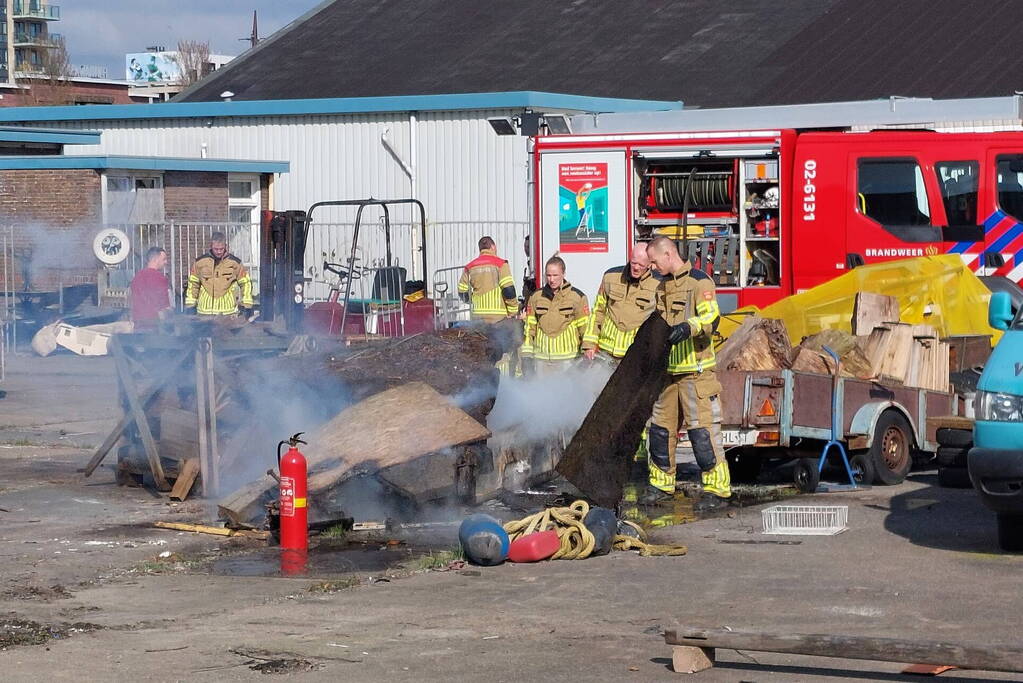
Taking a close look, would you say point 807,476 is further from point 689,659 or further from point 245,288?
point 245,288

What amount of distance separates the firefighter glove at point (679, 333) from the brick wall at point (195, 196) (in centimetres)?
1945

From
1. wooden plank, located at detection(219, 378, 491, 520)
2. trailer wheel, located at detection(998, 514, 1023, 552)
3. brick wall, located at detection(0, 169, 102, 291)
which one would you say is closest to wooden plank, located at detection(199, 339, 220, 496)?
wooden plank, located at detection(219, 378, 491, 520)

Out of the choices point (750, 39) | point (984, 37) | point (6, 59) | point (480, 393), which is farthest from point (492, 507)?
point (6, 59)

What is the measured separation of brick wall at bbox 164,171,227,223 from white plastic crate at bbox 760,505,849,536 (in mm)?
20554

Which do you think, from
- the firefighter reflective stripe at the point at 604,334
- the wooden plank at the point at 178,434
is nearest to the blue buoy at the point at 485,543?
the firefighter reflective stripe at the point at 604,334

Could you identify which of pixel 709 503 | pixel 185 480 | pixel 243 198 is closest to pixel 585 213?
pixel 709 503

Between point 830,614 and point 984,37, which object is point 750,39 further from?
point 830,614

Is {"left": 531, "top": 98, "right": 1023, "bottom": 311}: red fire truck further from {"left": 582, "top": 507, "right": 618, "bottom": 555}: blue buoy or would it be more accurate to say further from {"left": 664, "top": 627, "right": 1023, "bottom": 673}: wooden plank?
{"left": 664, "top": 627, "right": 1023, "bottom": 673}: wooden plank

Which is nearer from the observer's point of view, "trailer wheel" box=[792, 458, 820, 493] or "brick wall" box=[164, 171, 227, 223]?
"trailer wheel" box=[792, 458, 820, 493]

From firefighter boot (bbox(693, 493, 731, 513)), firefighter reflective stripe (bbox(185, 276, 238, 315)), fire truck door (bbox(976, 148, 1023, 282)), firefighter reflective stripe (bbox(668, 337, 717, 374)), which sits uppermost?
→ fire truck door (bbox(976, 148, 1023, 282))

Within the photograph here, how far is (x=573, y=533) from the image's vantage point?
30.9 ft

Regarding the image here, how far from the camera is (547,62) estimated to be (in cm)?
3481

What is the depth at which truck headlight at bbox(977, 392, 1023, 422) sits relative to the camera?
29.0 feet

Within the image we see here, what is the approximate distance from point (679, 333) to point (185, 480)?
13.2 feet
